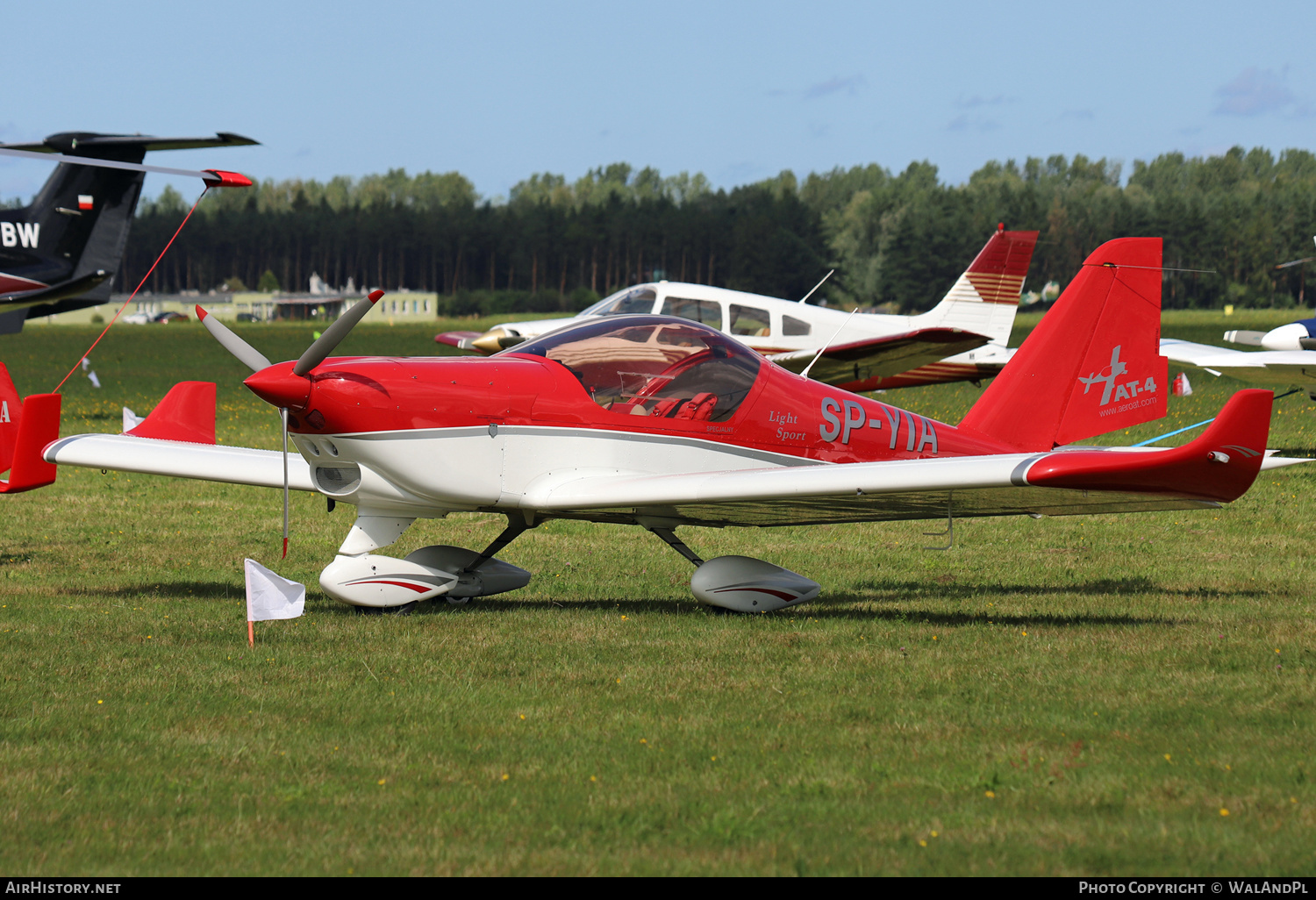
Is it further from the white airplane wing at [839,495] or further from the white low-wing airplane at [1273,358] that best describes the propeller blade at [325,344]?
the white low-wing airplane at [1273,358]

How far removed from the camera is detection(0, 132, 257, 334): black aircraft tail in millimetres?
26562

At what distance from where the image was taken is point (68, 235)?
90.0 feet

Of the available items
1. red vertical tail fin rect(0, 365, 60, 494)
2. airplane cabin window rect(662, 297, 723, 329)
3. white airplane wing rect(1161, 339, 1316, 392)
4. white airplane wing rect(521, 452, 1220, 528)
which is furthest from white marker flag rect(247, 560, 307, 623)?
white airplane wing rect(1161, 339, 1316, 392)

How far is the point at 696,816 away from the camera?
4.55 m

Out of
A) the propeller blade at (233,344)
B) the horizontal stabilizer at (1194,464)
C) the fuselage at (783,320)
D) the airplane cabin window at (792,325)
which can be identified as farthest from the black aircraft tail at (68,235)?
the horizontal stabilizer at (1194,464)

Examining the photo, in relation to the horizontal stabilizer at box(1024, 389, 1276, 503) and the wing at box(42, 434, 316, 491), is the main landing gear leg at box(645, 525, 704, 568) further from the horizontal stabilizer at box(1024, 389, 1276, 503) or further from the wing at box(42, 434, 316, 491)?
the horizontal stabilizer at box(1024, 389, 1276, 503)

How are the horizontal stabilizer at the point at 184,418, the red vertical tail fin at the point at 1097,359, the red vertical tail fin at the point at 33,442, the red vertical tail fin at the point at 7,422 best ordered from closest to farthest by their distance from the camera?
1. the red vertical tail fin at the point at 33,442
2. the red vertical tail fin at the point at 1097,359
3. the red vertical tail fin at the point at 7,422
4. the horizontal stabilizer at the point at 184,418

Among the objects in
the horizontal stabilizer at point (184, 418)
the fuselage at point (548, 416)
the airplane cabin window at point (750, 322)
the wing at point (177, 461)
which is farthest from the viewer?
the airplane cabin window at point (750, 322)

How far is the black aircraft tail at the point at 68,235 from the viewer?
87.1ft

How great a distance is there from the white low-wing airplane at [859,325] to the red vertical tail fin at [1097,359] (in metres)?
10.7

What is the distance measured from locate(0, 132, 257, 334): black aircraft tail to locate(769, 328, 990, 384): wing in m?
14.1

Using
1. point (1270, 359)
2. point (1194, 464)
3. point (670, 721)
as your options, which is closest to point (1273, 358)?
point (1270, 359)

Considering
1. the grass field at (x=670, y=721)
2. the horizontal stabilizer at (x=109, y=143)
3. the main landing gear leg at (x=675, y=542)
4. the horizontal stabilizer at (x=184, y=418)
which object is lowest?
the grass field at (x=670, y=721)

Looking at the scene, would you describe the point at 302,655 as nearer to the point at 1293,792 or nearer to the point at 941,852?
the point at 941,852
